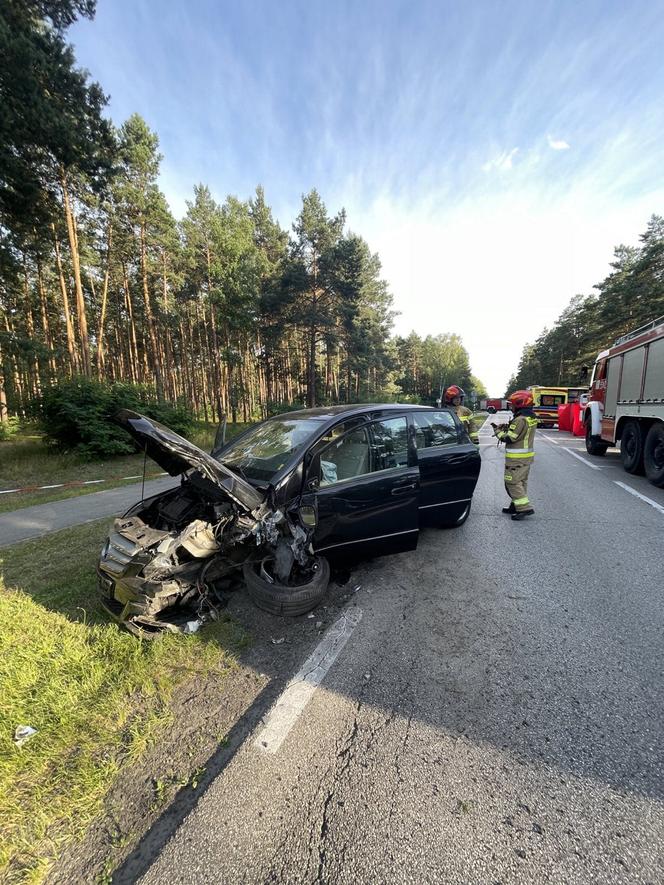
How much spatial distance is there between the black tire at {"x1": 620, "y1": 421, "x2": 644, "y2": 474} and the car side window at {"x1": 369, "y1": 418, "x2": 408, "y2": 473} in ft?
24.4

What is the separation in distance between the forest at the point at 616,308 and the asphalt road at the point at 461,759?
11945 mm

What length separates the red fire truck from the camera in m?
7.16

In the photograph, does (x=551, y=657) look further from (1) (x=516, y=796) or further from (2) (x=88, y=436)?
(2) (x=88, y=436)

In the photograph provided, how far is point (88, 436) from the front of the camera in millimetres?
11148

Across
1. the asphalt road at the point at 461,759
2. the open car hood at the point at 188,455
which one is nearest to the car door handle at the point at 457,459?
the asphalt road at the point at 461,759

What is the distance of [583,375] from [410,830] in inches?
540

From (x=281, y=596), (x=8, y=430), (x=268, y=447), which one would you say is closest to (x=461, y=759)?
(x=281, y=596)

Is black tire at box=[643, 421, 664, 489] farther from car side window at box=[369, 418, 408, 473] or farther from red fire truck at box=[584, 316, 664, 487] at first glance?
car side window at box=[369, 418, 408, 473]

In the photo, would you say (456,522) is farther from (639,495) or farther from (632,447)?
(632,447)

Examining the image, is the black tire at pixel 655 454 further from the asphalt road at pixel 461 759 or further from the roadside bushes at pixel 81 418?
the roadside bushes at pixel 81 418

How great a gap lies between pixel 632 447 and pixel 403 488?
8.05 metres

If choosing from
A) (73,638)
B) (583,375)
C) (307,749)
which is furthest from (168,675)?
(583,375)

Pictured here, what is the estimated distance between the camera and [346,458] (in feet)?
10.8

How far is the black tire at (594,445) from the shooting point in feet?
35.1
